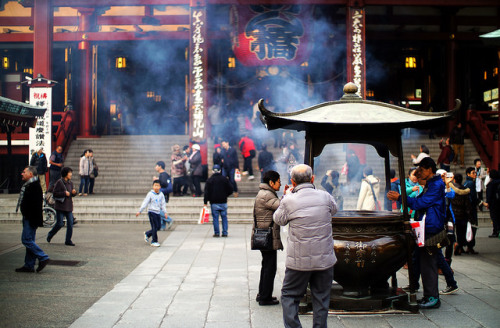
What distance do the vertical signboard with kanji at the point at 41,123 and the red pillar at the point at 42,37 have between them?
1453 millimetres

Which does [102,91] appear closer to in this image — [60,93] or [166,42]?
[60,93]

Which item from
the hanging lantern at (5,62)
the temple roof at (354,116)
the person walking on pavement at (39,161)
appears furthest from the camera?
the hanging lantern at (5,62)

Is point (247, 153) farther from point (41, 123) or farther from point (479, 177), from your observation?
point (479, 177)

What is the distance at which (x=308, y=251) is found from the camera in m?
4.34

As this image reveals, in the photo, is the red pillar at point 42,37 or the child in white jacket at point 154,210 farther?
the red pillar at point 42,37

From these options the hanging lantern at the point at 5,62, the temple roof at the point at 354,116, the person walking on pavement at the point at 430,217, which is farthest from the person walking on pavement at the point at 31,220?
the hanging lantern at the point at 5,62

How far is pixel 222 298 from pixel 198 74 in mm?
11338

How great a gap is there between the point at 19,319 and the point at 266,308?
8.23 ft

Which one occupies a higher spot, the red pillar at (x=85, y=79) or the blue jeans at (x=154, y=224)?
the red pillar at (x=85, y=79)

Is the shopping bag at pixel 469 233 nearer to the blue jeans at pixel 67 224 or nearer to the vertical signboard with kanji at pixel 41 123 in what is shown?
the blue jeans at pixel 67 224

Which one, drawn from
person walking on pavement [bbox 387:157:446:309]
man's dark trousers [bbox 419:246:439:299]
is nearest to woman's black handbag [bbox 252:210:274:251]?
person walking on pavement [bbox 387:157:446:309]

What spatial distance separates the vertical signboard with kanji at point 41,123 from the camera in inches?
611

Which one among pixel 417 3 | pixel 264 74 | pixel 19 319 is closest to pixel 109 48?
pixel 264 74

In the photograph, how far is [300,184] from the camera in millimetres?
4570
